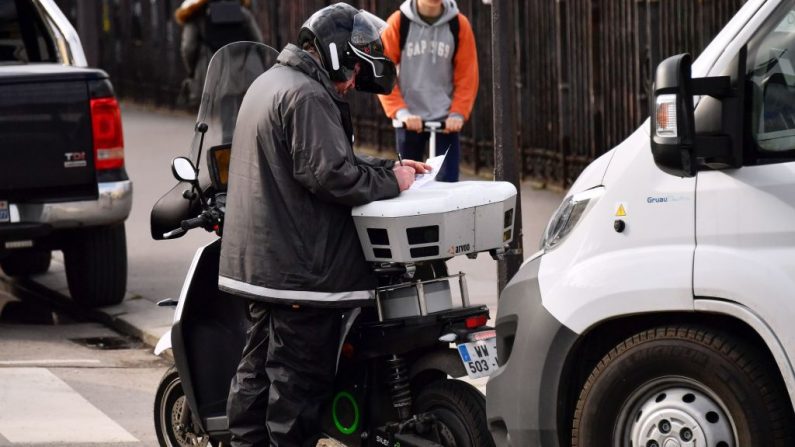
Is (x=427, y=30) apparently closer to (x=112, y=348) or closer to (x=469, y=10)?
(x=112, y=348)

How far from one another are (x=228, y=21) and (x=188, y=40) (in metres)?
1.30

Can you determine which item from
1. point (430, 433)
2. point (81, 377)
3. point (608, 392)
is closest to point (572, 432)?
point (608, 392)

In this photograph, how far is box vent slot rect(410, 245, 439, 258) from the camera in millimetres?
5492

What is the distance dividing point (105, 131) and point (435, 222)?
4556 mm

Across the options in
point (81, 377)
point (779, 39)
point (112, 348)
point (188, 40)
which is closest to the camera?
point (779, 39)

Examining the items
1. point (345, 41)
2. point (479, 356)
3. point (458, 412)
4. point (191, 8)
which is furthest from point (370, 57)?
point (191, 8)

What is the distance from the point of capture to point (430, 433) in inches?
218

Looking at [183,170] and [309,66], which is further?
[183,170]

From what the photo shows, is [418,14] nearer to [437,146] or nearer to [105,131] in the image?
[437,146]

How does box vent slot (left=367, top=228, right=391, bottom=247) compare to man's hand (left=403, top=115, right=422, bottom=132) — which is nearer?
box vent slot (left=367, top=228, right=391, bottom=247)

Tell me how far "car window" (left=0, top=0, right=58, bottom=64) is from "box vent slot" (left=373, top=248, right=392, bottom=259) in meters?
5.56

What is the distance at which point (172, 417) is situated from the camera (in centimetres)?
657

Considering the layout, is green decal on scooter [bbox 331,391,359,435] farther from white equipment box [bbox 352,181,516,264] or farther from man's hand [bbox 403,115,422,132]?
man's hand [bbox 403,115,422,132]

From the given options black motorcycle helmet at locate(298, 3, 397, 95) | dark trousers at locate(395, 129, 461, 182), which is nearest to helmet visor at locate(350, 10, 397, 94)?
black motorcycle helmet at locate(298, 3, 397, 95)
